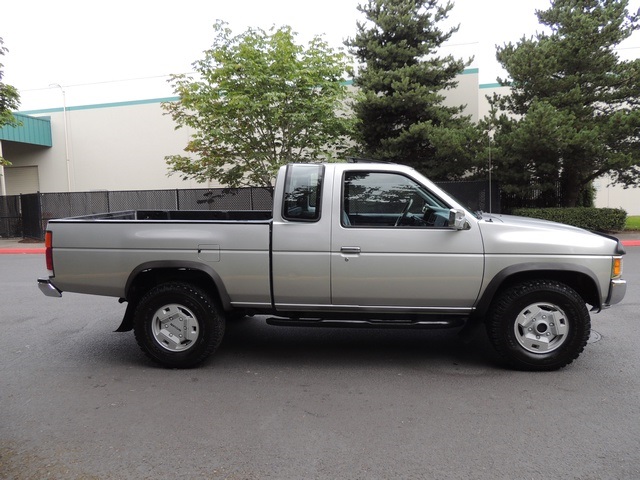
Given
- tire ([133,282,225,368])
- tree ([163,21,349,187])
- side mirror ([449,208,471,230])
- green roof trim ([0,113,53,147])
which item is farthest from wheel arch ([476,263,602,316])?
green roof trim ([0,113,53,147])

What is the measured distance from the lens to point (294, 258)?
4.65 metres

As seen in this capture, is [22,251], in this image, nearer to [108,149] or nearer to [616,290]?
[108,149]

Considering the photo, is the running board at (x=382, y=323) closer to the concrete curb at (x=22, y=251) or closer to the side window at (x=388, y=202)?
the side window at (x=388, y=202)

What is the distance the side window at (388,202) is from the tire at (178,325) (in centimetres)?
160

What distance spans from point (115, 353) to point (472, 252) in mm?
3912

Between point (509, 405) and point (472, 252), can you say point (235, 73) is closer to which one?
point (472, 252)

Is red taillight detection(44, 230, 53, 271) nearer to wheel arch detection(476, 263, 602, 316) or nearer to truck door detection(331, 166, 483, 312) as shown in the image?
truck door detection(331, 166, 483, 312)

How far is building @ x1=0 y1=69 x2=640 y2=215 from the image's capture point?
27219 mm

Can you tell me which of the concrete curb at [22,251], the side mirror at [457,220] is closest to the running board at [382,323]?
the side mirror at [457,220]

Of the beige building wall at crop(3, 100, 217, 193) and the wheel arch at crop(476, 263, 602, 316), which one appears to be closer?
the wheel arch at crop(476, 263, 602, 316)

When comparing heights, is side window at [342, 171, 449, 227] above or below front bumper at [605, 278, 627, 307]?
above

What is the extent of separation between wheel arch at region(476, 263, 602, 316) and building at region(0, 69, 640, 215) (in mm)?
23658

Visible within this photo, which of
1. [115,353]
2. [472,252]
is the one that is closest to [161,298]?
[115,353]

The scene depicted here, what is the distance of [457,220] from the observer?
14.6ft
